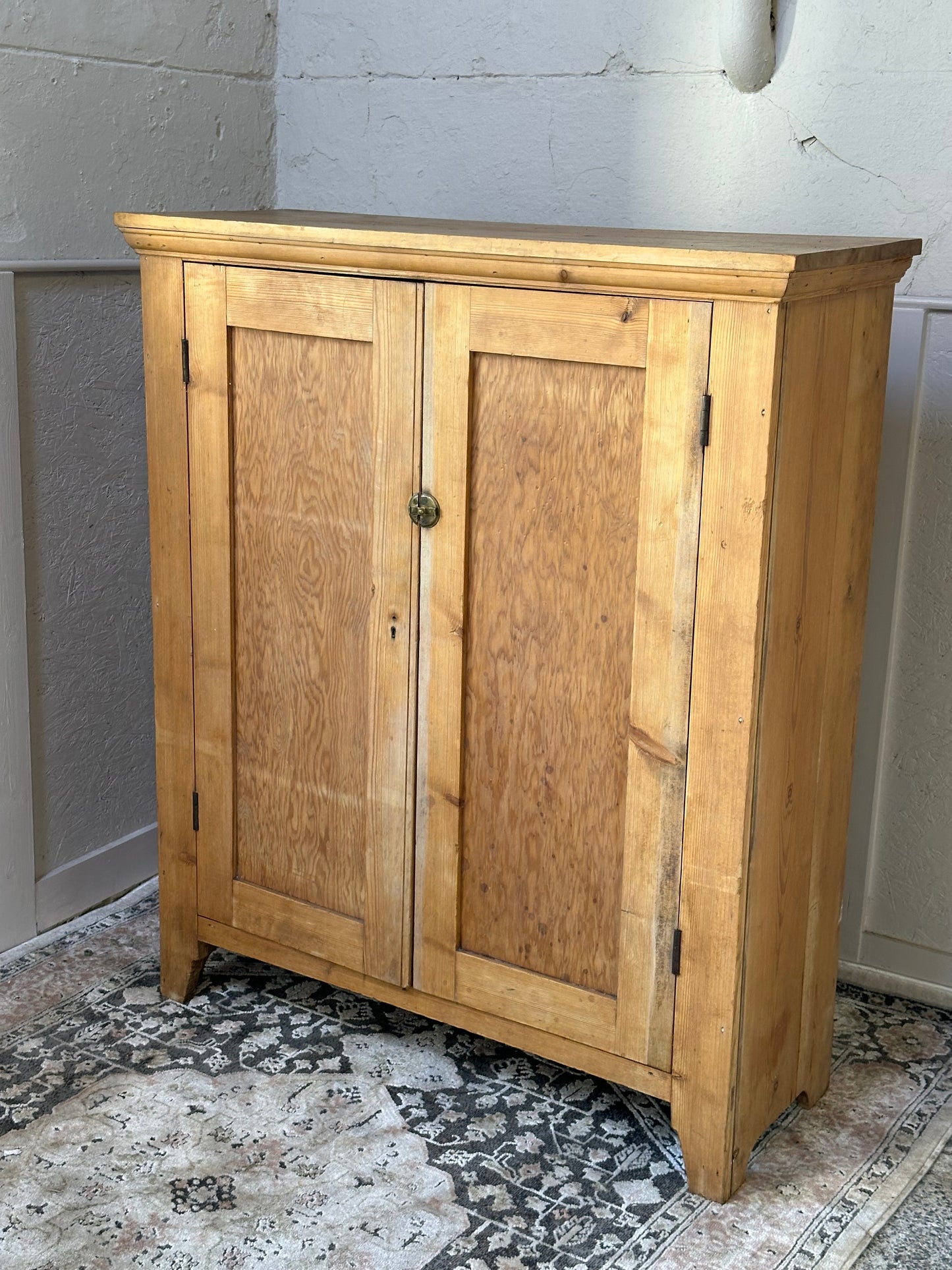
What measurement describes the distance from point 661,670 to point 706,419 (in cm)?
35

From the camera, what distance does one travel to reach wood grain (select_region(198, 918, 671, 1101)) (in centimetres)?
206

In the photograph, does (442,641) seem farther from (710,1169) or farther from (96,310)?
(96,310)

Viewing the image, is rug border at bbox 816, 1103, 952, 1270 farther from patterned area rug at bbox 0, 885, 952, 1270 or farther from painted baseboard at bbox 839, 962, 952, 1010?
painted baseboard at bbox 839, 962, 952, 1010

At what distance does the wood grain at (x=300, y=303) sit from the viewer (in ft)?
6.75

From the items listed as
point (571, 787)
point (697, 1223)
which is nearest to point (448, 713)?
point (571, 787)

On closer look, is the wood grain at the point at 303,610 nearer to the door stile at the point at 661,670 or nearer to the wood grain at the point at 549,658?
the wood grain at the point at 549,658

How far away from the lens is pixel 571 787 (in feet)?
6.73

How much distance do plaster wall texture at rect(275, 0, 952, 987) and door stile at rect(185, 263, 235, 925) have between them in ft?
2.74

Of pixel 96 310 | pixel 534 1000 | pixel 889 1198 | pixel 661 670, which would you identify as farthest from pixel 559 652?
pixel 96 310

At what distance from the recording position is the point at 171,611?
2.38 meters

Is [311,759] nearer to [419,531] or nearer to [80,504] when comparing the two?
[419,531]

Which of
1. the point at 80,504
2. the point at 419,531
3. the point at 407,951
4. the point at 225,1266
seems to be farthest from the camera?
the point at 80,504

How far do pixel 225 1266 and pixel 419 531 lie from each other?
1065 millimetres

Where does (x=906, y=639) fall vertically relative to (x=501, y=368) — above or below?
below
